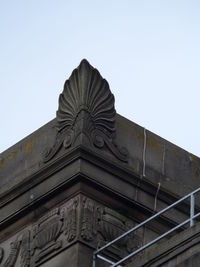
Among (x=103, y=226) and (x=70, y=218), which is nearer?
(x=70, y=218)

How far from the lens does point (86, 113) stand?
92.8ft

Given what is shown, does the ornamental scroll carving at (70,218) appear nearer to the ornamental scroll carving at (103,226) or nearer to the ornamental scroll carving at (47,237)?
the ornamental scroll carving at (47,237)

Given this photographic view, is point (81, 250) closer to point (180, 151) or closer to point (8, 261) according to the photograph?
point (8, 261)

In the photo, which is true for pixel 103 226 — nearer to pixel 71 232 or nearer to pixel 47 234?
pixel 71 232

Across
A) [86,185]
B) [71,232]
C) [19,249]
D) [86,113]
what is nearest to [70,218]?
[71,232]

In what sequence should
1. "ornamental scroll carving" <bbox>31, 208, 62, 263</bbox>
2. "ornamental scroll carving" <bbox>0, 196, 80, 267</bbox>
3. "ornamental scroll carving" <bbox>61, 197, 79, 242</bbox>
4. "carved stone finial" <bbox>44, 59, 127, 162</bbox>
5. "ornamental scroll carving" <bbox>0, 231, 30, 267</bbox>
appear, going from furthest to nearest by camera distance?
"carved stone finial" <bbox>44, 59, 127, 162</bbox>, "ornamental scroll carving" <bbox>0, 231, 30, 267</bbox>, "ornamental scroll carving" <bbox>31, 208, 62, 263</bbox>, "ornamental scroll carving" <bbox>0, 196, 80, 267</bbox>, "ornamental scroll carving" <bbox>61, 197, 79, 242</bbox>

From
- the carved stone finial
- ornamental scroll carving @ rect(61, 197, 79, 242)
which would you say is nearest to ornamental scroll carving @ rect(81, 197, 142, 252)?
ornamental scroll carving @ rect(61, 197, 79, 242)

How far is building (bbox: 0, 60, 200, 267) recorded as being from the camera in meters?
27.0

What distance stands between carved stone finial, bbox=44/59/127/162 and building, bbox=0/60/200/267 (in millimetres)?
20

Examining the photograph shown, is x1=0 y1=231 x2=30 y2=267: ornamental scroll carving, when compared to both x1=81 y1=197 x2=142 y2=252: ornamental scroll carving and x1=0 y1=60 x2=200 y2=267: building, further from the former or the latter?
x1=81 y1=197 x2=142 y2=252: ornamental scroll carving

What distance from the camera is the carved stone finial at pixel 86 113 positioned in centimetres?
2805

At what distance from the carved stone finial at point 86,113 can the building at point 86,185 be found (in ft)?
0.06

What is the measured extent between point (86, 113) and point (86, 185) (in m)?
1.68

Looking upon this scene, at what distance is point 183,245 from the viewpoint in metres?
23.3
